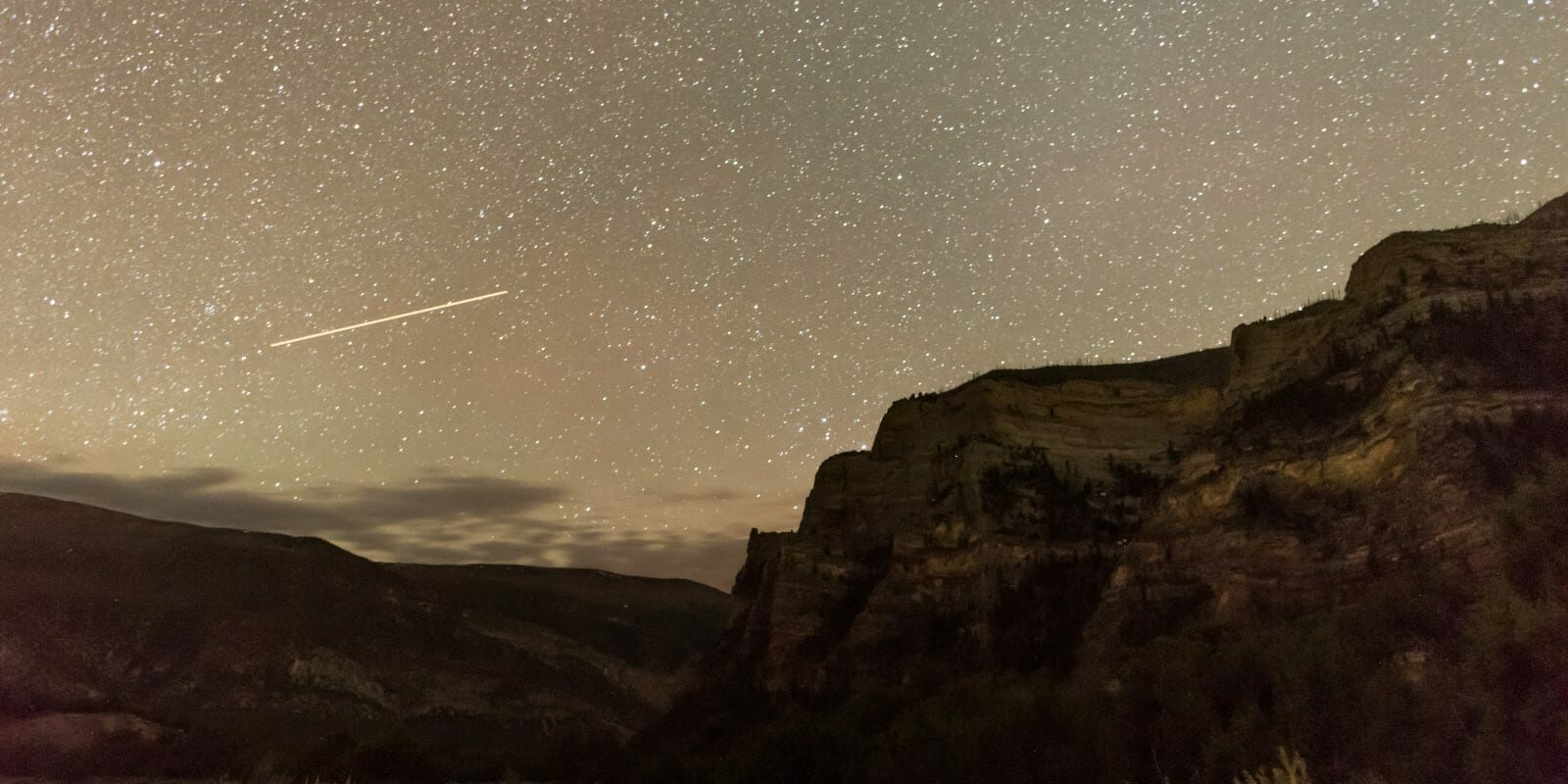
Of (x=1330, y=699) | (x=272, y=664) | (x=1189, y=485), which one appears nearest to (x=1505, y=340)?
(x=1189, y=485)

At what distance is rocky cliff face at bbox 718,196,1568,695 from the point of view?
72.0 ft

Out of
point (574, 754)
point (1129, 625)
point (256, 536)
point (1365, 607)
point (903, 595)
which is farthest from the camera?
point (256, 536)

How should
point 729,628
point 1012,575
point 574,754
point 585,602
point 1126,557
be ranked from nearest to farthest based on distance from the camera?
1. point 1126,557
2. point 1012,575
3. point 574,754
4. point 729,628
5. point 585,602

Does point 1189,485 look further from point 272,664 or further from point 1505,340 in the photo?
point 272,664

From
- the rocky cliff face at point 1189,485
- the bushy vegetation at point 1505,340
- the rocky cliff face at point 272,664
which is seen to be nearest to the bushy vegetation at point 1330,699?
the rocky cliff face at point 1189,485

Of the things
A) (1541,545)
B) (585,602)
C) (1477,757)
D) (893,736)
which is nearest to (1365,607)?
(1541,545)

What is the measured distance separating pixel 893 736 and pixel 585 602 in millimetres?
96874

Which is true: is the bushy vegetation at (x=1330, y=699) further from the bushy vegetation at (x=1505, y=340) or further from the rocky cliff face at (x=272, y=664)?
the rocky cliff face at (x=272, y=664)

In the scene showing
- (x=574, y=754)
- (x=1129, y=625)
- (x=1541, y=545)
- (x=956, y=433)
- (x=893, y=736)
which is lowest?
(x=574, y=754)

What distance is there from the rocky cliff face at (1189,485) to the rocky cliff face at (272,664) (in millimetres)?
21072

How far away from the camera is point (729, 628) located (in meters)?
59.5

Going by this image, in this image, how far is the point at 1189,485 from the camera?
2923 cm

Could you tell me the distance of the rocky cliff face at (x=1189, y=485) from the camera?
2195 cm

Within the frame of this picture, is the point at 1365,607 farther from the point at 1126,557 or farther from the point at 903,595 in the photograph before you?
the point at 903,595
